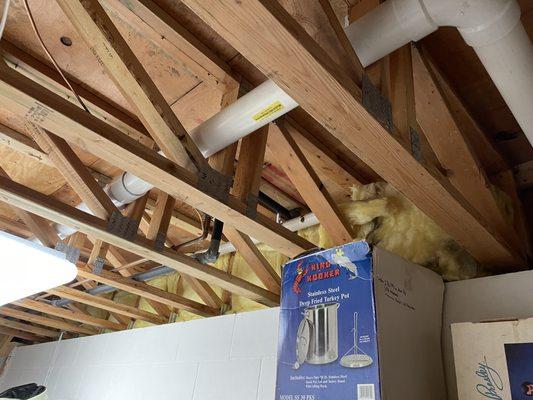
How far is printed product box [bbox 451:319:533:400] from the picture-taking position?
1.09 meters

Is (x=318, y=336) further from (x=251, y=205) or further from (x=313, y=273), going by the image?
(x=251, y=205)

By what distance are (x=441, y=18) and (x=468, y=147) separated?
664 millimetres

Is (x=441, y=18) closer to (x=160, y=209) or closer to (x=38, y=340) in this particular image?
(x=160, y=209)

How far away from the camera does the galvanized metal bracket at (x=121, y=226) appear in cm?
164

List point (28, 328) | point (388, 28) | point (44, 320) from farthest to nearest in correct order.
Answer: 1. point (28, 328)
2. point (44, 320)
3. point (388, 28)

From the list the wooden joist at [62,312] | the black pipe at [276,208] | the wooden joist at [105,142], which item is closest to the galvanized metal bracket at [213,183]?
the wooden joist at [105,142]

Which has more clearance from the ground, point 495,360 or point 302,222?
point 302,222

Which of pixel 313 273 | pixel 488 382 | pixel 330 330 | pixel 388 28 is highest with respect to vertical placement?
pixel 388 28

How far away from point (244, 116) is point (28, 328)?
449cm

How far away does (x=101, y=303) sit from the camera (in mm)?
3240

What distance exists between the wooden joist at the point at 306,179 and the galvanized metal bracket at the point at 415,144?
54 centimetres

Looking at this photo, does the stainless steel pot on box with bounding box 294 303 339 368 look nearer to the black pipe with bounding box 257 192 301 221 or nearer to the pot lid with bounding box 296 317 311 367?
the pot lid with bounding box 296 317 311 367

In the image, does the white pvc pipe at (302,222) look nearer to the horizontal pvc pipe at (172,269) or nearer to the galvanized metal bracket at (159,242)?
the horizontal pvc pipe at (172,269)

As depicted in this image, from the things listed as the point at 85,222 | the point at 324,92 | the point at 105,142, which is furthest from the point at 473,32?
the point at 85,222
